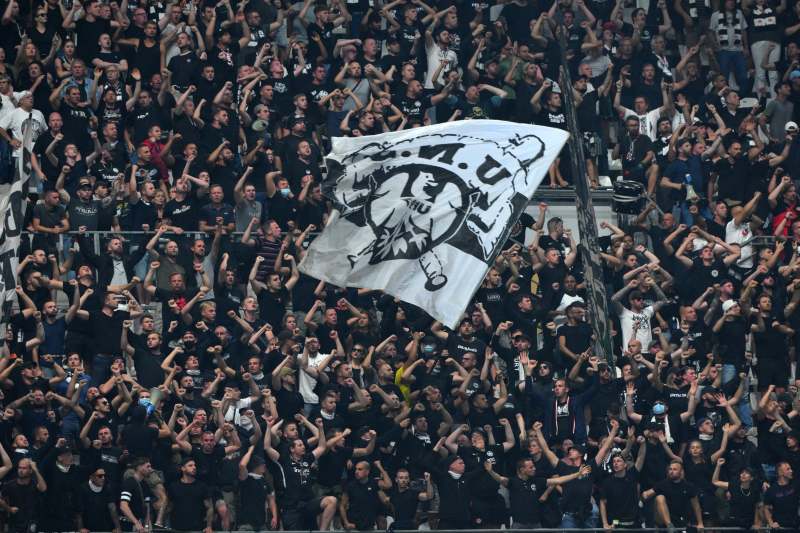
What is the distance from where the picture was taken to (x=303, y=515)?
26.2 meters

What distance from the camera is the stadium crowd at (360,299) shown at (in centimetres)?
2623

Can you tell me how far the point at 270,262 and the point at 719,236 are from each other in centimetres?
623

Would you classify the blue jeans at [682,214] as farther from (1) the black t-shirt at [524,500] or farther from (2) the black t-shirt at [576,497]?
(1) the black t-shirt at [524,500]

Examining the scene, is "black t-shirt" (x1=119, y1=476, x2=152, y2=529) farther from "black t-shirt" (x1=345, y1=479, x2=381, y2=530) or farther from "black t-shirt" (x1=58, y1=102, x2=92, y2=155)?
"black t-shirt" (x1=58, y1=102, x2=92, y2=155)

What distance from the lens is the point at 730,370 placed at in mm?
28641

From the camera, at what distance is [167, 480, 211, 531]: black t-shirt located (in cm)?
2559

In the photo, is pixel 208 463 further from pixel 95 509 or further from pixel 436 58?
pixel 436 58

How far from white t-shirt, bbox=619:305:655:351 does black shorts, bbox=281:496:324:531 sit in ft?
16.6

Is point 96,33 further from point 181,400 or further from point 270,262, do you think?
point 181,400

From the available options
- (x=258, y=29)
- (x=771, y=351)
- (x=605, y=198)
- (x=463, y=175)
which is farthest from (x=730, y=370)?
(x=258, y=29)

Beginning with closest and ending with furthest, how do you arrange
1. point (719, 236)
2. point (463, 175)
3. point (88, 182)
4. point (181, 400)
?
point (463, 175), point (181, 400), point (88, 182), point (719, 236)

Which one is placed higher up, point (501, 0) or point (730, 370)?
point (501, 0)

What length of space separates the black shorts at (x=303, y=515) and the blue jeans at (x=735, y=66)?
1076 cm

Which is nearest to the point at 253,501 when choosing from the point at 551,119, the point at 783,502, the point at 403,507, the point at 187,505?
the point at 187,505
